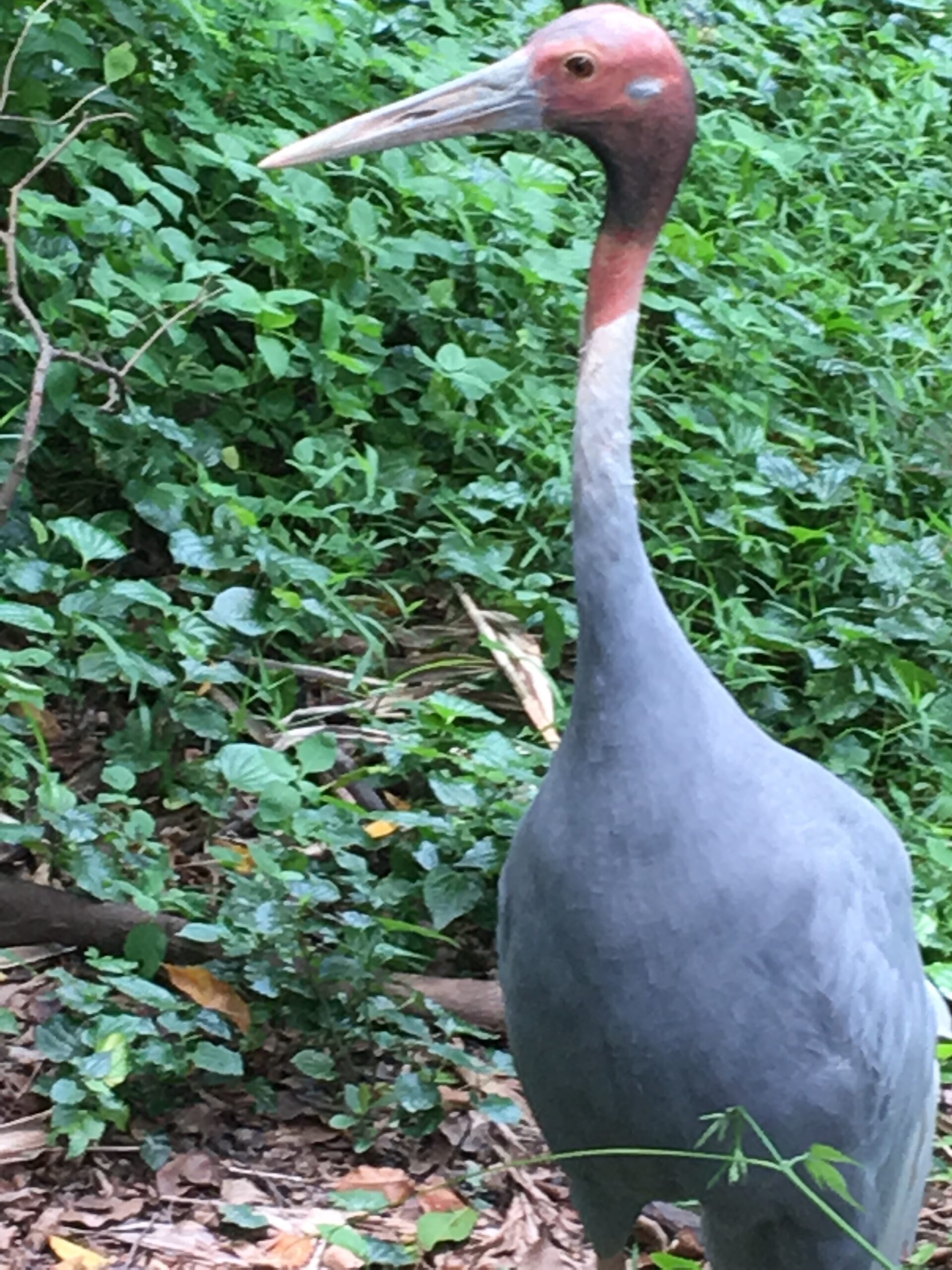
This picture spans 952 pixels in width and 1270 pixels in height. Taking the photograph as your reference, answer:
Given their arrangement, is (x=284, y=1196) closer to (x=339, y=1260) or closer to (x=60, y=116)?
(x=339, y=1260)

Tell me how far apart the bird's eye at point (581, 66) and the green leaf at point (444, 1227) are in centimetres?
172

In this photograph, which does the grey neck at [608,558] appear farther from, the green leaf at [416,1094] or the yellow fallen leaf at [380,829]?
the yellow fallen leaf at [380,829]

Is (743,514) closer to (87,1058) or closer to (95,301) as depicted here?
(95,301)

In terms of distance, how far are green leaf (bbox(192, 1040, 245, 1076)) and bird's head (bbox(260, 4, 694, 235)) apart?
143 cm

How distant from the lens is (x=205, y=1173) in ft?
9.40

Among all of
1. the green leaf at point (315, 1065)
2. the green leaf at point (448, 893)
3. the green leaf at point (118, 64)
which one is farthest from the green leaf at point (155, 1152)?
the green leaf at point (118, 64)

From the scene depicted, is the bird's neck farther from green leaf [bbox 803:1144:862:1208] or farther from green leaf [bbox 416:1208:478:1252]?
green leaf [bbox 416:1208:478:1252]

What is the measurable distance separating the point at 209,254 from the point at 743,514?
1459mm

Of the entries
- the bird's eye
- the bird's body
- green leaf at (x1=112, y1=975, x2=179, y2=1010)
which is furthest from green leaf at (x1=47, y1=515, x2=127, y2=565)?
the bird's eye

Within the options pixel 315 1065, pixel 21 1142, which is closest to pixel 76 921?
pixel 21 1142

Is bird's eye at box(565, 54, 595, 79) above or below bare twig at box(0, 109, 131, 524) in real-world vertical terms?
above

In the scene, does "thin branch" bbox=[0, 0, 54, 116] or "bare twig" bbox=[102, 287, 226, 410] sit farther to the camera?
"thin branch" bbox=[0, 0, 54, 116]

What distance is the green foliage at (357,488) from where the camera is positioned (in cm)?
308

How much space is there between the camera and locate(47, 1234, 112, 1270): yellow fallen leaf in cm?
266
